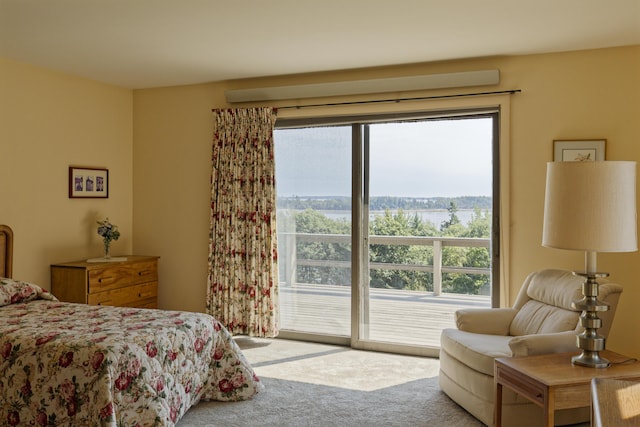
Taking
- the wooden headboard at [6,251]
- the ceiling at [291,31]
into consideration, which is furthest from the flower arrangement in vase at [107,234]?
the ceiling at [291,31]

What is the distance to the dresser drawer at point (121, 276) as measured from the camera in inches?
195

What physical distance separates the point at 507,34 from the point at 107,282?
12.6 feet

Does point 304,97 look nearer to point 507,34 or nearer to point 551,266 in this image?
point 507,34

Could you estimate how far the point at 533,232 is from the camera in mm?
4574

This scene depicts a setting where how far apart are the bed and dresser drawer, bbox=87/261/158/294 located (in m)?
1.13

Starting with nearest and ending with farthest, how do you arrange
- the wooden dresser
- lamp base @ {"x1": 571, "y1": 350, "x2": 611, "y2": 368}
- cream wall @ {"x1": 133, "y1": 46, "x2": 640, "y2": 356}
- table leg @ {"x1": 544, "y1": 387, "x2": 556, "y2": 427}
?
table leg @ {"x1": 544, "y1": 387, "x2": 556, "y2": 427}
lamp base @ {"x1": 571, "y1": 350, "x2": 611, "y2": 368}
cream wall @ {"x1": 133, "y1": 46, "x2": 640, "y2": 356}
the wooden dresser

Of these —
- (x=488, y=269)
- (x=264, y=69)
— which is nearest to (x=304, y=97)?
(x=264, y=69)

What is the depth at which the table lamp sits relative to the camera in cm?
284

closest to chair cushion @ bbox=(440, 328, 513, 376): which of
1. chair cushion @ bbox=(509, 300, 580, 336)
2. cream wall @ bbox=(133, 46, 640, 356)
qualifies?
chair cushion @ bbox=(509, 300, 580, 336)

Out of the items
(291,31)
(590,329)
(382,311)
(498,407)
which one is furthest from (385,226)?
(590,329)

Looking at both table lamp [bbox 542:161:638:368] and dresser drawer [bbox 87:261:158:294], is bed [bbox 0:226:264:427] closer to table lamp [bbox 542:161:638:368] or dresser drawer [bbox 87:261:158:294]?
dresser drawer [bbox 87:261:158:294]

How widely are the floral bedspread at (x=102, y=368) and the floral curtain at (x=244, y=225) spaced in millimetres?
1583

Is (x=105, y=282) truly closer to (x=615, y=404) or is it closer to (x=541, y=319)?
(x=541, y=319)

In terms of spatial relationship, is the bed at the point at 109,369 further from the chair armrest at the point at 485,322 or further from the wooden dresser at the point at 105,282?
the chair armrest at the point at 485,322
